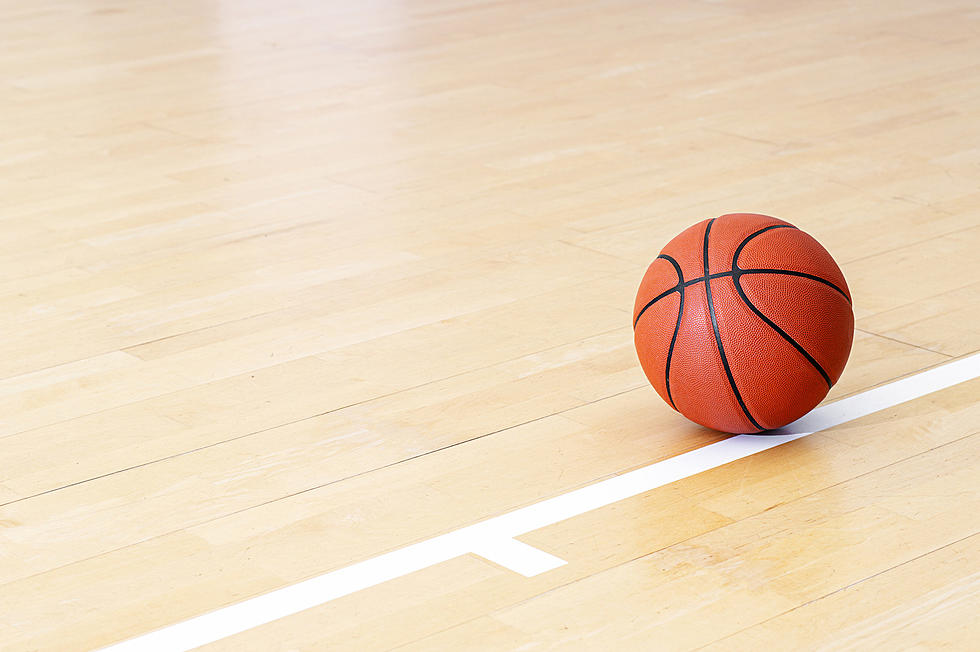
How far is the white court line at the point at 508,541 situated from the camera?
6.99 feet

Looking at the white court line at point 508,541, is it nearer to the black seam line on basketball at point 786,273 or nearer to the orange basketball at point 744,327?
the orange basketball at point 744,327

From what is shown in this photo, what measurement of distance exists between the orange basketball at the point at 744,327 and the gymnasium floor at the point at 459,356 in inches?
4.4

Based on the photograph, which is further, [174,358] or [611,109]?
[611,109]

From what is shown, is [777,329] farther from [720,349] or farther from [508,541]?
[508,541]

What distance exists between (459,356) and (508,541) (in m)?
0.84

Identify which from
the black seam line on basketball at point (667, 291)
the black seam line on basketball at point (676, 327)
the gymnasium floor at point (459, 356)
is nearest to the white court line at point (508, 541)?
the gymnasium floor at point (459, 356)

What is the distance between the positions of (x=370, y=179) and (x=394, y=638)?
2.60 meters

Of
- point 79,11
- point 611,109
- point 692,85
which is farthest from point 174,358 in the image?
point 79,11

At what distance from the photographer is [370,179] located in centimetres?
451

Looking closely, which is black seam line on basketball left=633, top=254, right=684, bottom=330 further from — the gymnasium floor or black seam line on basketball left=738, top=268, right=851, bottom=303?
the gymnasium floor

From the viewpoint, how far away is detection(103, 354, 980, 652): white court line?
2.13 metres

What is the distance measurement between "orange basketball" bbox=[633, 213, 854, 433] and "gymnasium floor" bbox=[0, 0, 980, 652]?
111mm

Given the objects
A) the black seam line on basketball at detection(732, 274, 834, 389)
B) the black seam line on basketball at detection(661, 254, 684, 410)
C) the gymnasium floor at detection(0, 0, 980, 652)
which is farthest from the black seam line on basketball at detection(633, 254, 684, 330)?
the gymnasium floor at detection(0, 0, 980, 652)

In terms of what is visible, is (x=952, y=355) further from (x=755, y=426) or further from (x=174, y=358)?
(x=174, y=358)
